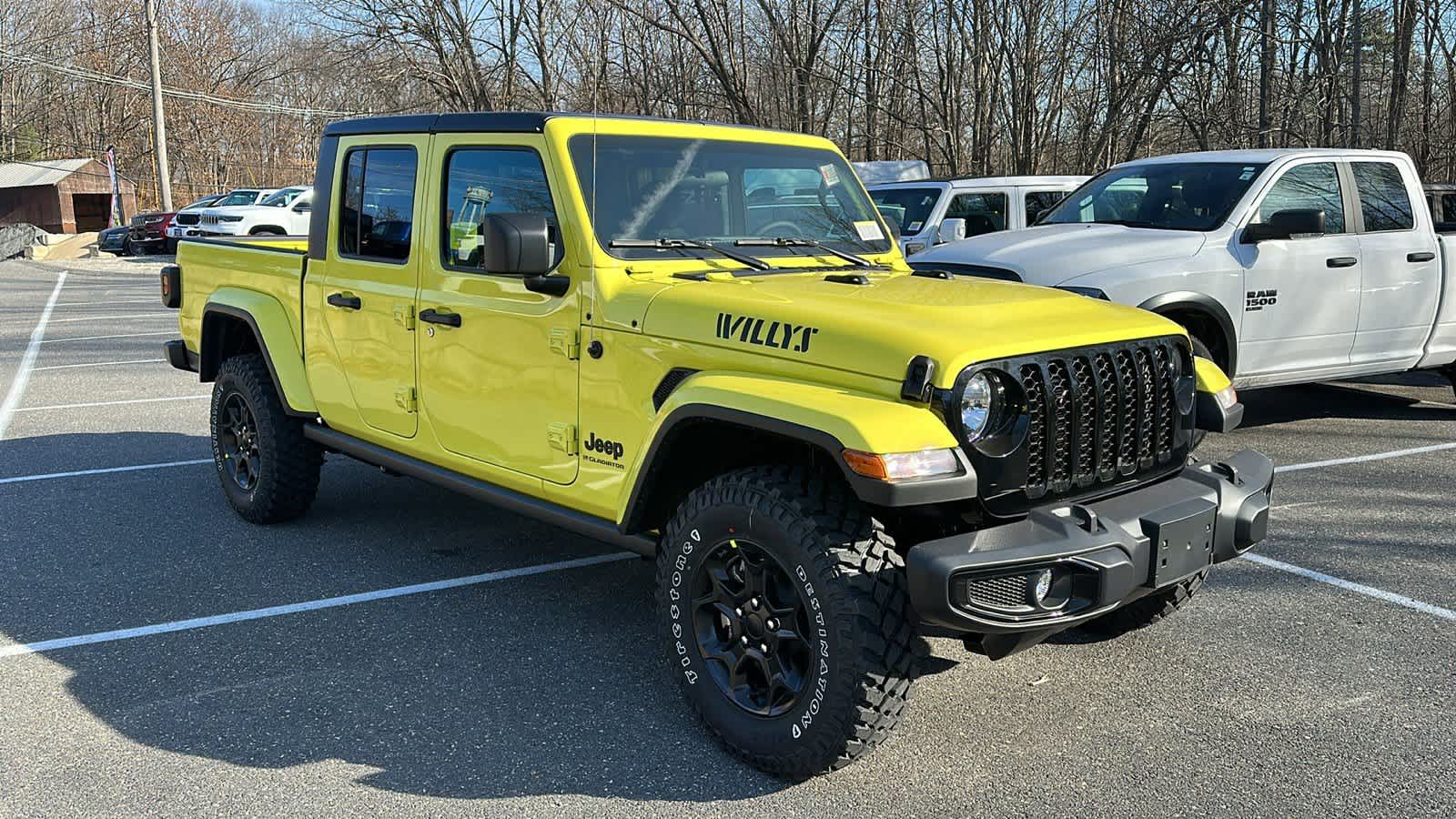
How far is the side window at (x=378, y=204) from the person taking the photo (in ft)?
Result: 15.9

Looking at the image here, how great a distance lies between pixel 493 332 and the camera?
14.2ft

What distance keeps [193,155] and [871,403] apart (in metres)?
63.1

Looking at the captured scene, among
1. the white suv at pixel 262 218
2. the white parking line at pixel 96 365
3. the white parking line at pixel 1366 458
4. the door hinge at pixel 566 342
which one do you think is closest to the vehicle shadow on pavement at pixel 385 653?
the door hinge at pixel 566 342

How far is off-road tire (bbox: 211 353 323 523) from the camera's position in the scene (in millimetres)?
5699

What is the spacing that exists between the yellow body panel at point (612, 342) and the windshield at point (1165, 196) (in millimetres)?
3802

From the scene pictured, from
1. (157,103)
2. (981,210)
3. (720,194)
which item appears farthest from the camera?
(157,103)

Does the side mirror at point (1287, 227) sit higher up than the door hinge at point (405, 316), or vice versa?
the side mirror at point (1287, 227)

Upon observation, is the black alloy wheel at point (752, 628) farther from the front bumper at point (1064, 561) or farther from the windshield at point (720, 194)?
the windshield at point (720, 194)

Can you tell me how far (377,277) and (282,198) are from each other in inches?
1014

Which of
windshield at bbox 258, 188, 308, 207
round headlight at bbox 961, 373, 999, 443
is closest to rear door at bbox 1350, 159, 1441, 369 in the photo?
round headlight at bbox 961, 373, 999, 443

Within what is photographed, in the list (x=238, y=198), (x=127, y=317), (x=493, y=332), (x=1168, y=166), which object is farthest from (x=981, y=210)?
(x=238, y=198)

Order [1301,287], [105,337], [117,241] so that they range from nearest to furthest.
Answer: [1301,287], [105,337], [117,241]

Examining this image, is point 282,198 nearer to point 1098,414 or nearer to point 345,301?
point 345,301

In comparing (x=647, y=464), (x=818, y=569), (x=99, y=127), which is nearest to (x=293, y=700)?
(x=647, y=464)
